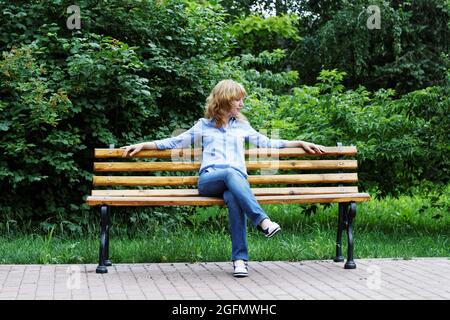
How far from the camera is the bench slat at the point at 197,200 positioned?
→ 5383 millimetres

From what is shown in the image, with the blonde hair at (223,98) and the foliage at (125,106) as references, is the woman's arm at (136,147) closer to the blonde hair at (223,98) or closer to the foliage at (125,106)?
the blonde hair at (223,98)

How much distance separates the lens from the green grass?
6.03 m

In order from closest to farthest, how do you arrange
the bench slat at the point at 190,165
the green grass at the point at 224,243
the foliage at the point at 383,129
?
1. the bench slat at the point at 190,165
2. the green grass at the point at 224,243
3. the foliage at the point at 383,129

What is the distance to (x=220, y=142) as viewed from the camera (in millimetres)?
5750

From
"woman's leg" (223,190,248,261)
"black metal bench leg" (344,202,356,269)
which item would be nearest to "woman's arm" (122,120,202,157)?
"woman's leg" (223,190,248,261)

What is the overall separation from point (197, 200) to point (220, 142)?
577mm

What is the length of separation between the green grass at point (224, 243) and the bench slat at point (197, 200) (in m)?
0.72

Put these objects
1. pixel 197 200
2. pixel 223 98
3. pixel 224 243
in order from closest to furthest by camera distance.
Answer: pixel 197 200 < pixel 223 98 < pixel 224 243

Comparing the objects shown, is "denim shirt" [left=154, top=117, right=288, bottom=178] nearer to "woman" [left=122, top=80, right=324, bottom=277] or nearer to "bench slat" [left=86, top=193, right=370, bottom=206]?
"woman" [left=122, top=80, right=324, bottom=277]

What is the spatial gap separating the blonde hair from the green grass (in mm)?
1192

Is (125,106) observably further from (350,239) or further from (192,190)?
(350,239)

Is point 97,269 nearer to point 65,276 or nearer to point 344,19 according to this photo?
point 65,276

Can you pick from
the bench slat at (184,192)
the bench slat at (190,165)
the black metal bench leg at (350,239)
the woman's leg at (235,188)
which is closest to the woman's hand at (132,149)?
the bench slat at (190,165)

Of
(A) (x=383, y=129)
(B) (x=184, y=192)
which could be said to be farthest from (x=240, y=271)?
(A) (x=383, y=129)
